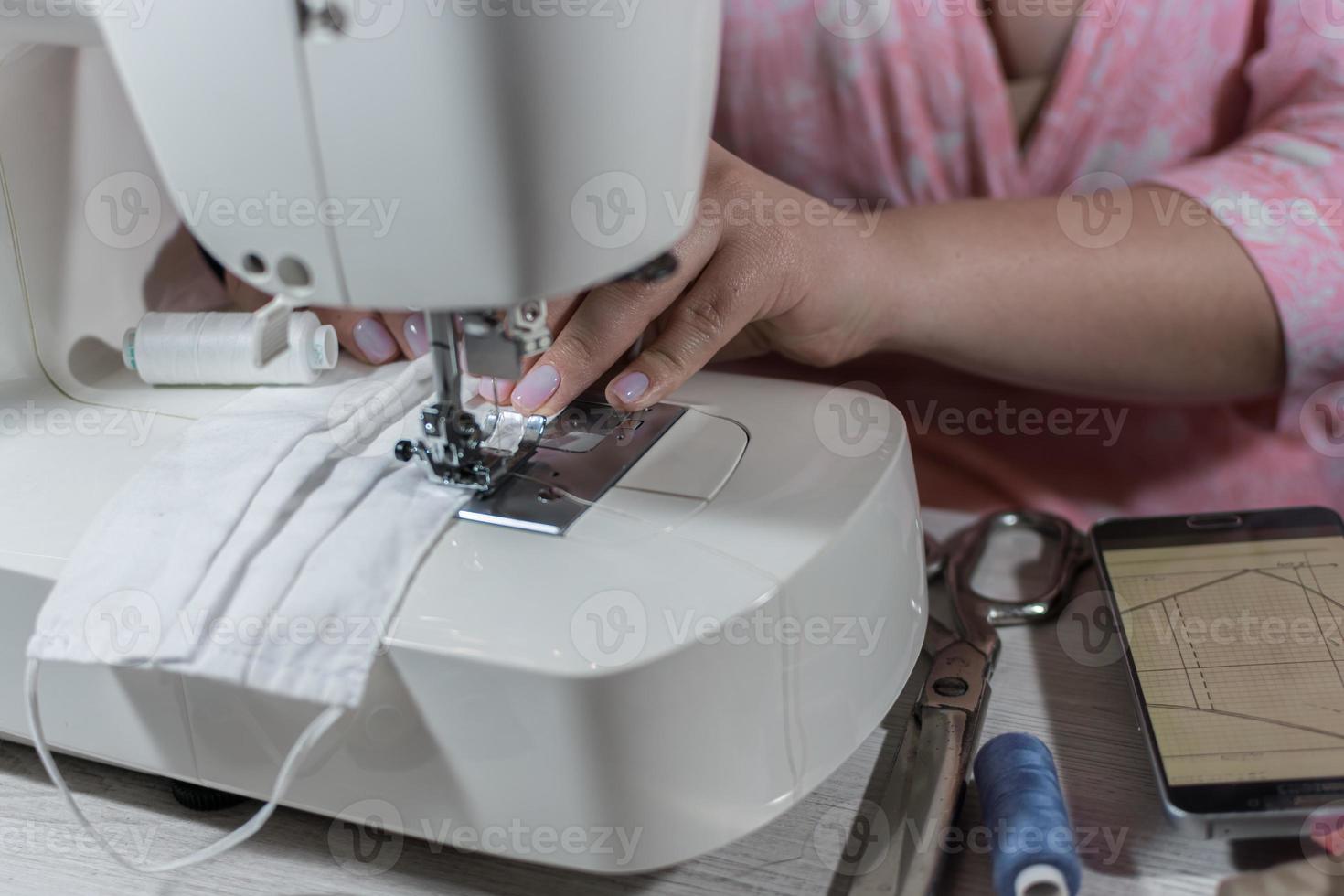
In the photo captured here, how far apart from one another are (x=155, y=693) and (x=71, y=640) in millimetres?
46

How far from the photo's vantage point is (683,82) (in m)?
0.46

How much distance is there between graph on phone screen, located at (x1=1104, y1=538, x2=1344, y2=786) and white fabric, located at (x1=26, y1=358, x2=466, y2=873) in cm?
38

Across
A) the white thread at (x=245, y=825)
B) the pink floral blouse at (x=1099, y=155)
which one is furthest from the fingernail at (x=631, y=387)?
the pink floral blouse at (x=1099, y=155)

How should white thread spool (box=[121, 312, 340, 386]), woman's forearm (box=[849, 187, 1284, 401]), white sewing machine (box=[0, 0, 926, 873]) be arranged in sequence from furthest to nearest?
woman's forearm (box=[849, 187, 1284, 401]) < white thread spool (box=[121, 312, 340, 386]) < white sewing machine (box=[0, 0, 926, 873])

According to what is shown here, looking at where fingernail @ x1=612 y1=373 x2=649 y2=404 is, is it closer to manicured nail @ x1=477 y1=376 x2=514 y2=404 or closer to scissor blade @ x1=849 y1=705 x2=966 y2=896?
manicured nail @ x1=477 y1=376 x2=514 y2=404

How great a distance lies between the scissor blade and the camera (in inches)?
20.9

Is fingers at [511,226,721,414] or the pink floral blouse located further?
the pink floral blouse

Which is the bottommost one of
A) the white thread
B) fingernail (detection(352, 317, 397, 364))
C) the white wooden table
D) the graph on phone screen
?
the white wooden table

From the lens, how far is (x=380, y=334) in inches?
28.3

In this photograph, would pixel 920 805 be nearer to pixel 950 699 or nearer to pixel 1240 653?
pixel 950 699

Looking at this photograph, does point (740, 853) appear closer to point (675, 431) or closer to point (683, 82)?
point (675, 431)

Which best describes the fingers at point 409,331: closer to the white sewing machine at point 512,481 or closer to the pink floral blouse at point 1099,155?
the white sewing machine at point 512,481

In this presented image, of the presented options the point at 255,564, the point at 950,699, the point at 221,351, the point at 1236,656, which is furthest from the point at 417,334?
the point at 1236,656

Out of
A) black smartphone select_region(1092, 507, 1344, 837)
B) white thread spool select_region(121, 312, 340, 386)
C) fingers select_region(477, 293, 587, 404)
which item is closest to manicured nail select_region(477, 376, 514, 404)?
fingers select_region(477, 293, 587, 404)
